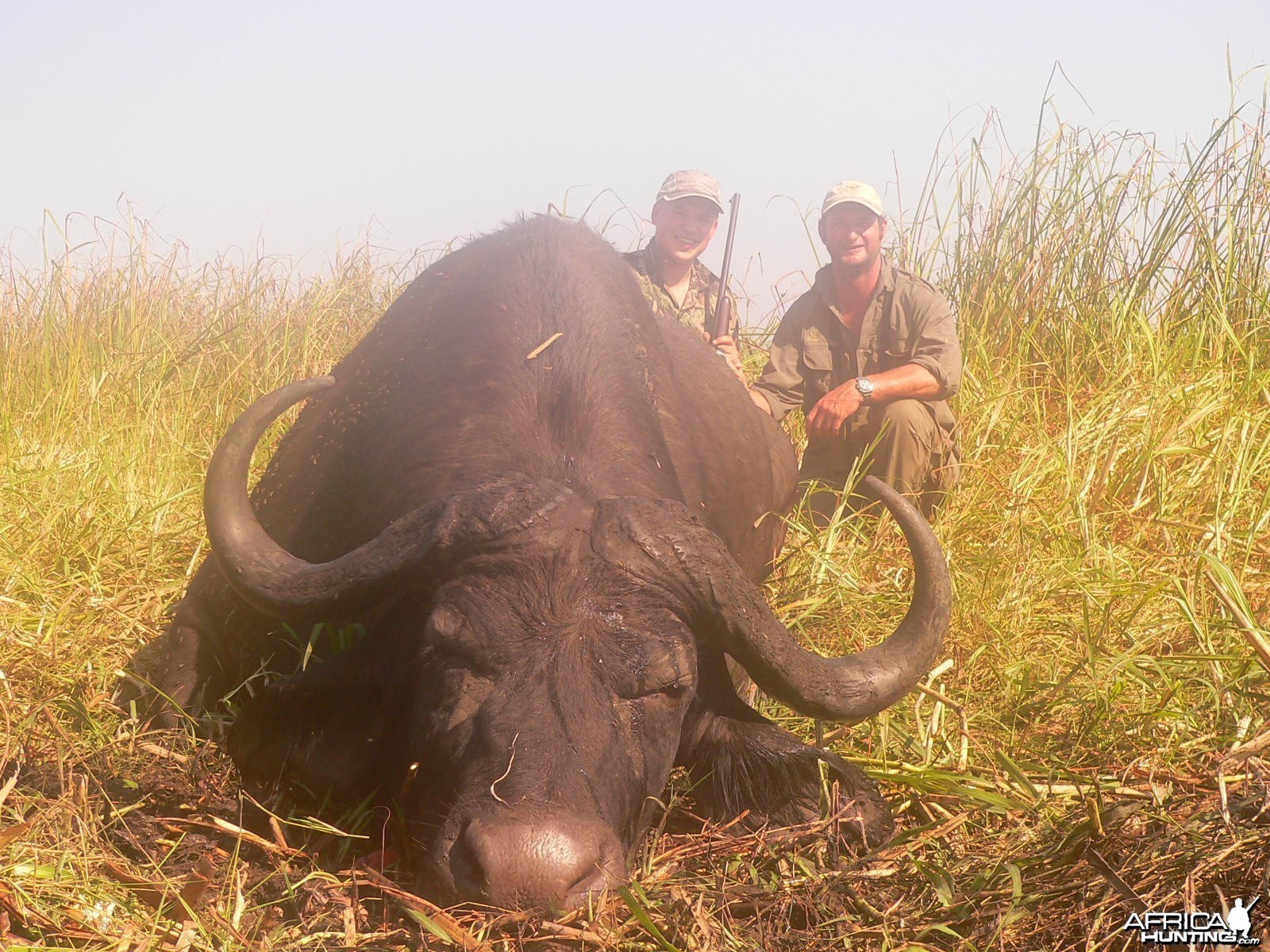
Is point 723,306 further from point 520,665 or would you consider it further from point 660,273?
point 520,665

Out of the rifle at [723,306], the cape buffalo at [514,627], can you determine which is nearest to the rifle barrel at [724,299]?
the rifle at [723,306]

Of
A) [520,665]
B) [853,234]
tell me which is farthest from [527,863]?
[853,234]

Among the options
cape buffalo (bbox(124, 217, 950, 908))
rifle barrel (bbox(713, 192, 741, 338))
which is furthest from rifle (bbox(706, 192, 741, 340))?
cape buffalo (bbox(124, 217, 950, 908))

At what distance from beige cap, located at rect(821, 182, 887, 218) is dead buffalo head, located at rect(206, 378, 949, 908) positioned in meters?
3.75

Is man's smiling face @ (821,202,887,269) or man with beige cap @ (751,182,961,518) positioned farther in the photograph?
man's smiling face @ (821,202,887,269)

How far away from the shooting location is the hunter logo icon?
2295mm

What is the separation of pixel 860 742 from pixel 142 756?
2374 mm

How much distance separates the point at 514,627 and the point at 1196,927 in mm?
1696

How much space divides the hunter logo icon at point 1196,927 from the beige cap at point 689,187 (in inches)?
235

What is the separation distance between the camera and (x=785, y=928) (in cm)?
275

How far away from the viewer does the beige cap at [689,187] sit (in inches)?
302

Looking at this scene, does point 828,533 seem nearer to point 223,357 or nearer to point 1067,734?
point 1067,734

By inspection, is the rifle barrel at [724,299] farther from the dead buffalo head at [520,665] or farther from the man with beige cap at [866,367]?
the dead buffalo head at [520,665]

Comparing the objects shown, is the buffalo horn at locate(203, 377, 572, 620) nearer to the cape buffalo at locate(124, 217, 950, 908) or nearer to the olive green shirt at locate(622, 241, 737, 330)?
the cape buffalo at locate(124, 217, 950, 908)
